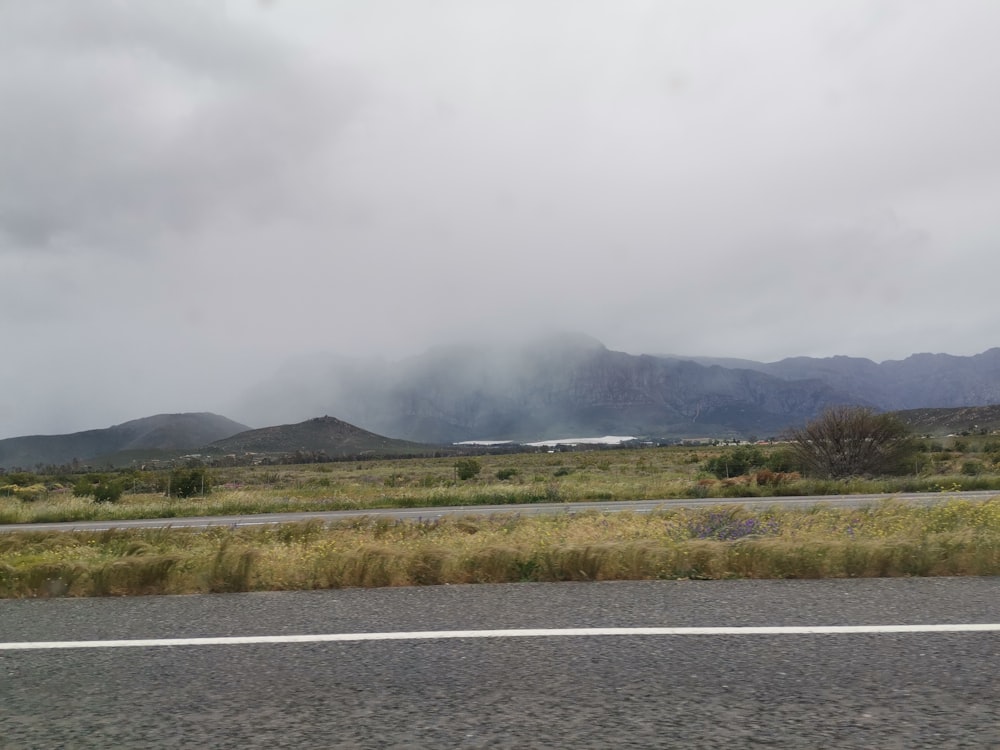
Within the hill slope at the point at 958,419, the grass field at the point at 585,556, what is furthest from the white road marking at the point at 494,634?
the hill slope at the point at 958,419

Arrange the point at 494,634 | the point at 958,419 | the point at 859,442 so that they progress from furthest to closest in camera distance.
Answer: the point at 958,419
the point at 859,442
the point at 494,634

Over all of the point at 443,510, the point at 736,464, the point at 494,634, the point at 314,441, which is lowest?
the point at 736,464

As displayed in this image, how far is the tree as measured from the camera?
2991cm

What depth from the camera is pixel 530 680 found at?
156 inches

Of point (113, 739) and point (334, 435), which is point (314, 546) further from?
point (334, 435)

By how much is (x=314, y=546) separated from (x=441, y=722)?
6.10 m

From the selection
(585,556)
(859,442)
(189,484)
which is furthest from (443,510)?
(189,484)

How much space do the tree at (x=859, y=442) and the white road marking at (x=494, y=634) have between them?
91.6 ft

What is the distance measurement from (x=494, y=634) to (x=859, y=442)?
96.9ft

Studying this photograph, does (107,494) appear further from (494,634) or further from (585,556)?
(494,634)

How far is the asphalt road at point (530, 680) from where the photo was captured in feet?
10.8

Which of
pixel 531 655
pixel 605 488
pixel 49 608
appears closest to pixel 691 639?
pixel 531 655

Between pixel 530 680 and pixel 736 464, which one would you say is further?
pixel 736 464

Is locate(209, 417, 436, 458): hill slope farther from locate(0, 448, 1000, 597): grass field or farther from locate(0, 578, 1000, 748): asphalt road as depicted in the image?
locate(0, 578, 1000, 748): asphalt road
